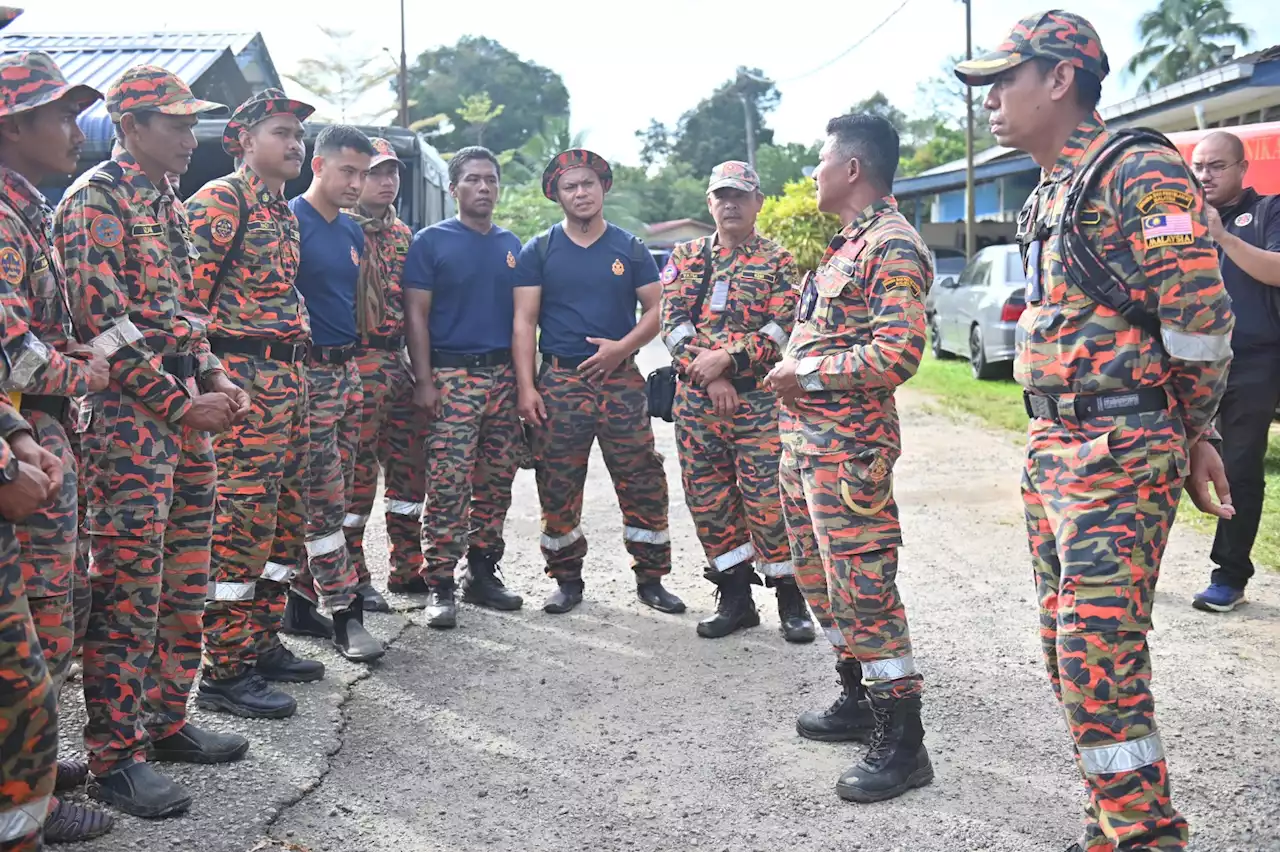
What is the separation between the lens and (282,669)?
4.45 meters

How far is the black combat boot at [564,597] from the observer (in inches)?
215

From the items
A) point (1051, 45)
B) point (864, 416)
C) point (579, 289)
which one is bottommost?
point (864, 416)

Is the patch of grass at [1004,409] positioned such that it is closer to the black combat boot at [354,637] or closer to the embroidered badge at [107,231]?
the black combat boot at [354,637]

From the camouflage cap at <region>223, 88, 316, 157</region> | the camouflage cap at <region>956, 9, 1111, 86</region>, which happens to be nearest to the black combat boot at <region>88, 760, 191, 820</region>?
the camouflage cap at <region>223, 88, 316, 157</region>

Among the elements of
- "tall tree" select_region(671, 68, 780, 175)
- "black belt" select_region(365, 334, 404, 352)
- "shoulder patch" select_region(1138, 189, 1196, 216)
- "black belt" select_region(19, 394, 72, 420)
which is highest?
"tall tree" select_region(671, 68, 780, 175)

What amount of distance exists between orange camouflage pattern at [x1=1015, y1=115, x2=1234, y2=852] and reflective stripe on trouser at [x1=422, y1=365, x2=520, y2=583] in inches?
126

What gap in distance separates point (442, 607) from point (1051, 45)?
142 inches

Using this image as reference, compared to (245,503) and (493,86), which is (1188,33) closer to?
(493,86)

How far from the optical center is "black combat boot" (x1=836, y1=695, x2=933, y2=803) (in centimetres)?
343

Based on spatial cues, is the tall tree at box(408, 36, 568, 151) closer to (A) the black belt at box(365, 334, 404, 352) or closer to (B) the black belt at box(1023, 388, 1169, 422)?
(A) the black belt at box(365, 334, 404, 352)

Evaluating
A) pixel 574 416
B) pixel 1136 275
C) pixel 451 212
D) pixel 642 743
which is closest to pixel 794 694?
pixel 642 743

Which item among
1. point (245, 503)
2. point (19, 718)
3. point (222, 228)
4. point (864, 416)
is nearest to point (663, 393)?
point (864, 416)

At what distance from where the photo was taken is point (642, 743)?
3.89 meters

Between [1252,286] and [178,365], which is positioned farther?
[1252,286]
